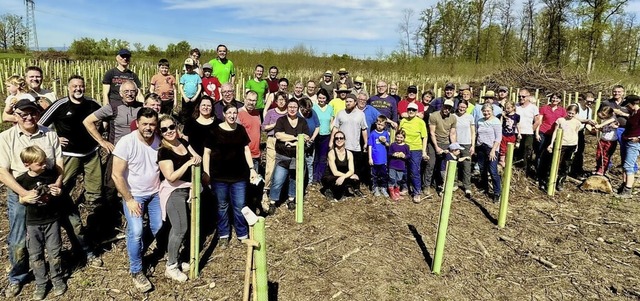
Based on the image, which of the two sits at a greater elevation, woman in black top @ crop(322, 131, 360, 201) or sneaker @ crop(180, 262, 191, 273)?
woman in black top @ crop(322, 131, 360, 201)

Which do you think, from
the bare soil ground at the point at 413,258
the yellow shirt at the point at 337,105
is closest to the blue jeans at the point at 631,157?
the bare soil ground at the point at 413,258

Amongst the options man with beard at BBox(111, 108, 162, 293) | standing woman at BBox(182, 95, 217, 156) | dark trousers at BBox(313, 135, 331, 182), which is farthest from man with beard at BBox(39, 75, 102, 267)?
dark trousers at BBox(313, 135, 331, 182)

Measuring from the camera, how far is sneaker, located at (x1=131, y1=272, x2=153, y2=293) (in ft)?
13.0

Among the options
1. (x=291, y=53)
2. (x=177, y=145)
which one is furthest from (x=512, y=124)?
(x=291, y=53)

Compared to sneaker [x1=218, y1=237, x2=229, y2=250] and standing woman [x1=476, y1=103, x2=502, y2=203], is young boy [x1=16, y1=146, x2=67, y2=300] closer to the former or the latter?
sneaker [x1=218, y1=237, x2=229, y2=250]

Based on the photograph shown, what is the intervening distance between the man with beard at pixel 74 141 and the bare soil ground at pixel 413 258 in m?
0.48

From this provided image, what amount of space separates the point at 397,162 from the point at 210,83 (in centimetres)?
396

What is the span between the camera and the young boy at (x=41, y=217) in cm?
347

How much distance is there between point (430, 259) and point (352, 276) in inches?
44.5

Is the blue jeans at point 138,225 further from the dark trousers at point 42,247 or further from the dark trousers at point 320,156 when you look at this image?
the dark trousers at point 320,156

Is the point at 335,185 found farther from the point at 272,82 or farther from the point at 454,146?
the point at 272,82

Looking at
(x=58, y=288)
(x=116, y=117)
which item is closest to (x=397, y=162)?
(x=116, y=117)

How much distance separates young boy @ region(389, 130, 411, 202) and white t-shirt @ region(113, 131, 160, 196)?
3926 millimetres

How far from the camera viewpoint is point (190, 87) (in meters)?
7.30
